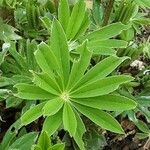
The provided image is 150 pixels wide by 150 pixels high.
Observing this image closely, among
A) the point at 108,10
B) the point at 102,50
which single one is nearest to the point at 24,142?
the point at 102,50

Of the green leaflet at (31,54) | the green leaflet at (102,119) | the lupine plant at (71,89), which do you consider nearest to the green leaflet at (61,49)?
the lupine plant at (71,89)

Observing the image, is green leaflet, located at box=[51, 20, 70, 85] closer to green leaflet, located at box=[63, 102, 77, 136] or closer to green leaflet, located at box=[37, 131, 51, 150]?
green leaflet, located at box=[63, 102, 77, 136]

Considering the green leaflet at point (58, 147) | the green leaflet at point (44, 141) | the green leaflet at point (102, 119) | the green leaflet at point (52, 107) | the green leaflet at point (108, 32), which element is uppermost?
the green leaflet at point (108, 32)

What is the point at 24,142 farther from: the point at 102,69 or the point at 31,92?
the point at 102,69

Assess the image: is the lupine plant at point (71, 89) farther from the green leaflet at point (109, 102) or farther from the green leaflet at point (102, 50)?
the green leaflet at point (102, 50)

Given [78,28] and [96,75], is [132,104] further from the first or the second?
[78,28]

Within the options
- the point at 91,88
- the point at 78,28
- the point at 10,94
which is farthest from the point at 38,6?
the point at 91,88

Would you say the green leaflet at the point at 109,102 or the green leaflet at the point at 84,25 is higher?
the green leaflet at the point at 84,25
